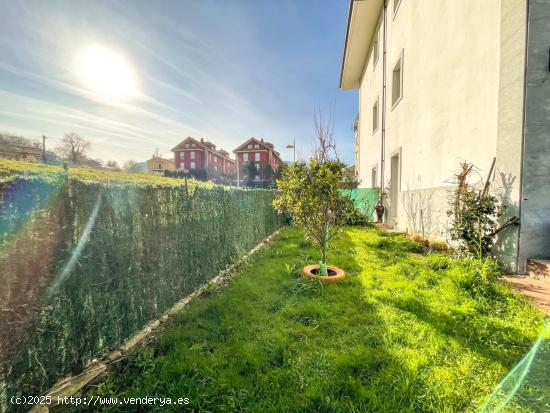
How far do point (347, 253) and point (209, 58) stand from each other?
816 centimetres

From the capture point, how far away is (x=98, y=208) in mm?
2105

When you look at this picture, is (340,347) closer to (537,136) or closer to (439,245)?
(537,136)

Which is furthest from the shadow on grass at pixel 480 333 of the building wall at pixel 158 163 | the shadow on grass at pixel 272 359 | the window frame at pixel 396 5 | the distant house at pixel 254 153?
the building wall at pixel 158 163

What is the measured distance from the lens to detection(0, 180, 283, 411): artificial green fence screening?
153 cm

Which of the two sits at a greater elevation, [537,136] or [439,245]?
[537,136]

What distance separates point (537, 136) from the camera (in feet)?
11.1

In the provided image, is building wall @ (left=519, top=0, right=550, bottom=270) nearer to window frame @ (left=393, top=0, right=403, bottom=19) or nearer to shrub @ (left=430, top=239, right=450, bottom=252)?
shrub @ (left=430, top=239, right=450, bottom=252)

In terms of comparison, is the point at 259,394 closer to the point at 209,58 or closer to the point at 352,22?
the point at 209,58

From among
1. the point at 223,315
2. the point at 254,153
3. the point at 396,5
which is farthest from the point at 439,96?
the point at 254,153

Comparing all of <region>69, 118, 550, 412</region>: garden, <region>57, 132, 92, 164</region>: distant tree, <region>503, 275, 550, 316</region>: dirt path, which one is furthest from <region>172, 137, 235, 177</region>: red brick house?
<region>503, 275, 550, 316</region>: dirt path

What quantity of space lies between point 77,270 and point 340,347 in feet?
7.61

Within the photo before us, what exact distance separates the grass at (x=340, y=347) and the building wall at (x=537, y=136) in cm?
95

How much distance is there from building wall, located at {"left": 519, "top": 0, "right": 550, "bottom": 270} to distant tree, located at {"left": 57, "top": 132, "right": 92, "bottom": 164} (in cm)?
4828

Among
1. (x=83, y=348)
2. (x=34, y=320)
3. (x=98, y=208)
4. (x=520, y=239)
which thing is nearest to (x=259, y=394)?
(x=83, y=348)
